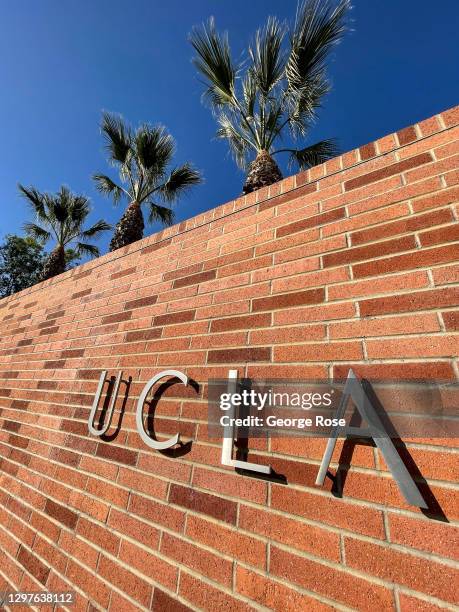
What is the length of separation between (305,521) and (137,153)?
670 cm

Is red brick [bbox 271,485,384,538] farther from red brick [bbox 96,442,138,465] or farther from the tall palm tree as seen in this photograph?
the tall palm tree

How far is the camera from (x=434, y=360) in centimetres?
93

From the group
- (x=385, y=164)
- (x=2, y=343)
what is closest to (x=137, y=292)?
(x=385, y=164)

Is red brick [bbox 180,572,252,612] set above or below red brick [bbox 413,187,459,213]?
below

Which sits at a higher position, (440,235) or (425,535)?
(440,235)

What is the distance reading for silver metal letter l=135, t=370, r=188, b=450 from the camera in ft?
4.42

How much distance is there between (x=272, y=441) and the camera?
1.12 metres

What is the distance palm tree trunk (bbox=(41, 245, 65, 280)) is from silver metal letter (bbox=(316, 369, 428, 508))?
965 cm

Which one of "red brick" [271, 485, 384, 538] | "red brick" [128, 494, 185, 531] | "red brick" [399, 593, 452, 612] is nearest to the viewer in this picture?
"red brick" [399, 593, 452, 612]

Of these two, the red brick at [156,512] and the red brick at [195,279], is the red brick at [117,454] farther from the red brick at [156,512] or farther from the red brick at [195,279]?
the red brick at [195,279]

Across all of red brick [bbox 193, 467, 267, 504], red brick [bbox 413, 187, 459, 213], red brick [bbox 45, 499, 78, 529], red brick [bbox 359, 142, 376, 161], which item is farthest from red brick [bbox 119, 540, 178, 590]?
red brick [bbox 359, 142, 376, 161]

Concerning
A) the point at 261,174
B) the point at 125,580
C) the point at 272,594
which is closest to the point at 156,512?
the point at 125,580

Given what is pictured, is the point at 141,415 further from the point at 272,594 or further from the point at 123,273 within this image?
the point at 123,273

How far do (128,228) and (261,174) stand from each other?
10.9 ft
